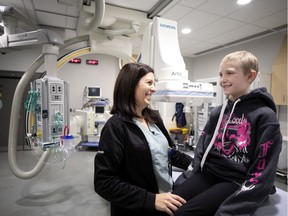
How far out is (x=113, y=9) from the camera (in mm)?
2133

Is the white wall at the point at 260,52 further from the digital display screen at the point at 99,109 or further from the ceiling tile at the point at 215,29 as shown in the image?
the digital display screen at the point at 99,109

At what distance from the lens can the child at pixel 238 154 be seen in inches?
36.8

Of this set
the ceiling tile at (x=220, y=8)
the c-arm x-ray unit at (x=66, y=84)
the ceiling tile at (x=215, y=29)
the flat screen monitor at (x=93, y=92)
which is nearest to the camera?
the c-arm x-ray unit at (x=66, y=84)

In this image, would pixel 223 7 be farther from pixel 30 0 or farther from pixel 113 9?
pixel 30 0

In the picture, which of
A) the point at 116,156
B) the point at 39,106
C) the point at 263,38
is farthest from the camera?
the point at 263,38

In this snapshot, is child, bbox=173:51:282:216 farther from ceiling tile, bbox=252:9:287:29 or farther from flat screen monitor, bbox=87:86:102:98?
flat screen monitor, bbox=87:86:102:98

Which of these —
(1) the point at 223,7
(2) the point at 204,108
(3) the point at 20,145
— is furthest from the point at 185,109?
(3) the point at 20,145

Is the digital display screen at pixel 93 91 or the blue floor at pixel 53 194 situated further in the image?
the digital display screen at pixel 93 91

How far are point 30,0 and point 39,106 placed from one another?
7.53ft

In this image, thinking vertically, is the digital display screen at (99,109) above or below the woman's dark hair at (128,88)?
below

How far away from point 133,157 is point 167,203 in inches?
10.3

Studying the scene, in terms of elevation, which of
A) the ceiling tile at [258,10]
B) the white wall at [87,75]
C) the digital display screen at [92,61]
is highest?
the ceiling tile at [258,10]

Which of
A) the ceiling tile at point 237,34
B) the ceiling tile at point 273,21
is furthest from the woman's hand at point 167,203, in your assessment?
the ceiling tile at point 237,34

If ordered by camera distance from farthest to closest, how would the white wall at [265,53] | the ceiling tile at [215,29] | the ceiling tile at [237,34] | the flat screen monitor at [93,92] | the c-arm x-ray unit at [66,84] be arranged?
the flat screen monitor at [93,92] < the white wall at [265,53] < the ceiling tile at [237,34] < the ceiling tile at [215,29] < the c-arm x-ray unit at [66,84]
